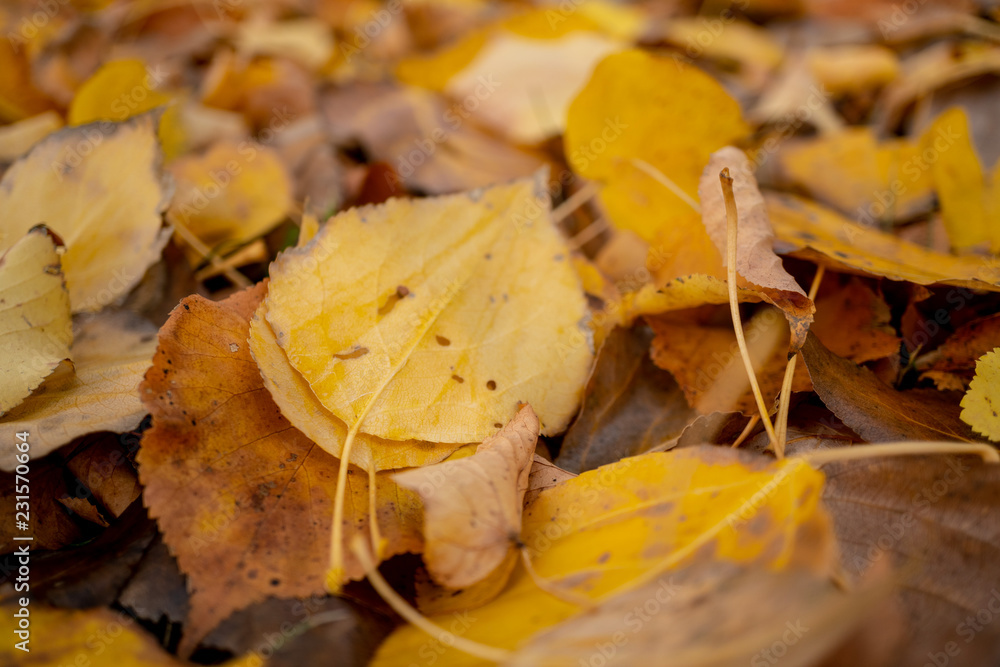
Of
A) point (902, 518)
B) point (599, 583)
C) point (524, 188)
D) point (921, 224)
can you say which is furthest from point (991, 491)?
point (921, 224)

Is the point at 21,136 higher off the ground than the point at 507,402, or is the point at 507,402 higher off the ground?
the point at 21,136

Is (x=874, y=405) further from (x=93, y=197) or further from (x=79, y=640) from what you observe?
(x=93, y=197)

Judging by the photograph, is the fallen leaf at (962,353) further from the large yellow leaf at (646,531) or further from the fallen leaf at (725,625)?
the fallen leaf at (725,625)

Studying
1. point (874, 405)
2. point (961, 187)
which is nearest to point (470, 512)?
point (874, 405)

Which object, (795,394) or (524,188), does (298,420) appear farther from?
(795,394)

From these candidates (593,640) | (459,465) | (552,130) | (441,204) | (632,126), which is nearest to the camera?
(593,640)

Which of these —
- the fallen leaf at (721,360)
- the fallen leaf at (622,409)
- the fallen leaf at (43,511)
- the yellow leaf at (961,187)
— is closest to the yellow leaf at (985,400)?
the fallen leaf at (721,360)

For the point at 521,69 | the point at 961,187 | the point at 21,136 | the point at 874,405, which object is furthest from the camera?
the point at 521,69
